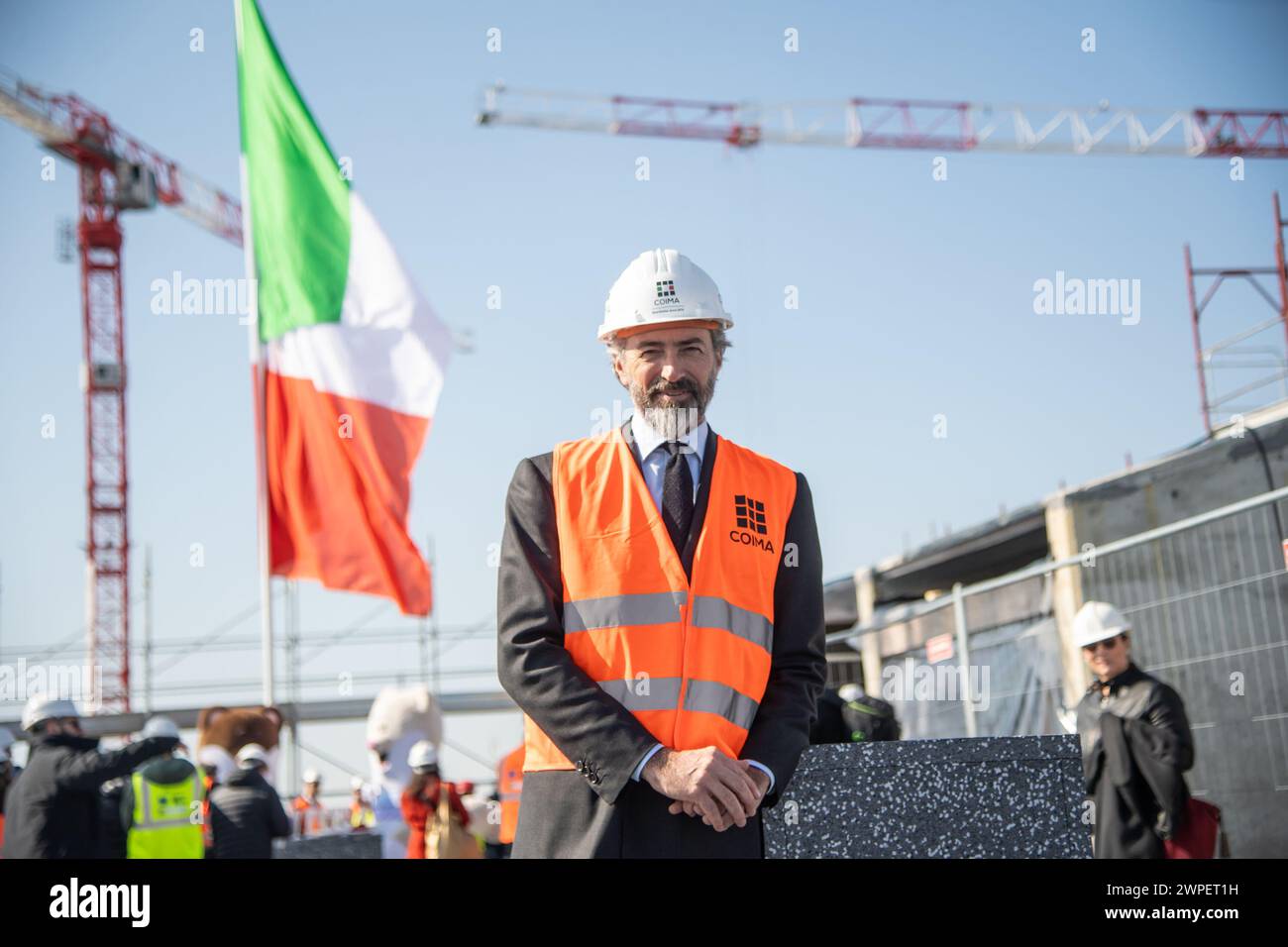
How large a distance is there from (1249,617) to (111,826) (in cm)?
641

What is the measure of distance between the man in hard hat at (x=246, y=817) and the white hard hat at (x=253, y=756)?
8.0 inches

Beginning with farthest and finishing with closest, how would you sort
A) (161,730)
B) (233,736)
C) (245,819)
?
(233,736), (245,819), (161,730)

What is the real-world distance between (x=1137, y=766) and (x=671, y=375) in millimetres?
3609

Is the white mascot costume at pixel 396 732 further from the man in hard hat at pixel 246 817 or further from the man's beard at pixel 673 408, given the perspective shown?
the man's beard at pixel 673 408

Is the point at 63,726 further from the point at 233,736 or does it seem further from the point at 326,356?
the point at 326,356

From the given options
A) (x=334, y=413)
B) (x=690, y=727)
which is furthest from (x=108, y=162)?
(x=690, y=727)

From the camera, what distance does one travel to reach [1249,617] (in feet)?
25.1

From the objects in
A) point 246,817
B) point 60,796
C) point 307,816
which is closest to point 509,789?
point 246,817

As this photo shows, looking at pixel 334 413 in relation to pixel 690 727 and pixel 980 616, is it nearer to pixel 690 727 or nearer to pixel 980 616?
pixel 980 616

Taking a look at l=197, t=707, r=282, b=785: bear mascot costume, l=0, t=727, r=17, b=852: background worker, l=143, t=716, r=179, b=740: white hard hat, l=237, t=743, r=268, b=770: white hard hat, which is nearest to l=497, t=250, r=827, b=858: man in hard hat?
l=143, t=716, r=179, b=740: white hard hat

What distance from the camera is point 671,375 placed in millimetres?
3244

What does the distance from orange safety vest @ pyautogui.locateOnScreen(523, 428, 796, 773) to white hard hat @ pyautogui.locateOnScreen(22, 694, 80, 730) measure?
18.5 ft

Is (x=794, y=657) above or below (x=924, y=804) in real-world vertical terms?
above
